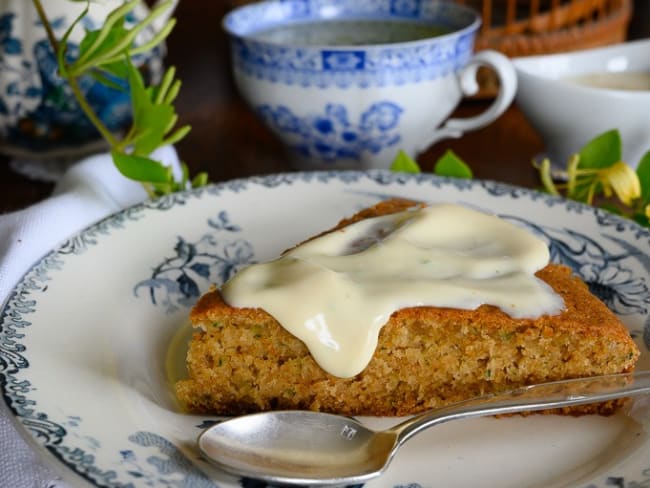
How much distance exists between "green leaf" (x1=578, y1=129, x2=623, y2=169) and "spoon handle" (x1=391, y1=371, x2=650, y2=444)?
1.57ft

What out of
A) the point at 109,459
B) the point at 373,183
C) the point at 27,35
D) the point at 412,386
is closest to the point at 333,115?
the point at 373,183

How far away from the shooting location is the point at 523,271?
0.91 meters

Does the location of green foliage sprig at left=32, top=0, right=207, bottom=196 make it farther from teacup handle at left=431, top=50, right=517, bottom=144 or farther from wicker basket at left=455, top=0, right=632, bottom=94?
wicker basket at left=455, top=0, right=632, bottom=94

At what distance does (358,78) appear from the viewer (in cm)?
138

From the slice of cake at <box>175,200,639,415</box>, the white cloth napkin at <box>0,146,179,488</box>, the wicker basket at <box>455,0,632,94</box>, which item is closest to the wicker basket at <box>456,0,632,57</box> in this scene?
the wicker basket at <box>455,0,632,94</box>

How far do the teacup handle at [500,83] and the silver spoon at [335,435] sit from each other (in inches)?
28.3

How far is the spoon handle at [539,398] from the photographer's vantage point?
2.65 ft

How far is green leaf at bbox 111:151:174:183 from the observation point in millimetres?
1148

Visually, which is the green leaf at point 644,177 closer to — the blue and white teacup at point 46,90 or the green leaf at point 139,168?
the green leaf at point 139,168

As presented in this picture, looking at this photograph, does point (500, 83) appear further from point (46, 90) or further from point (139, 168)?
point (46, 90)

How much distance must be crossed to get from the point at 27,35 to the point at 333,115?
1.72 ft

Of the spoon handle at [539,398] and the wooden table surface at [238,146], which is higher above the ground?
the spoon handle at [539,398]

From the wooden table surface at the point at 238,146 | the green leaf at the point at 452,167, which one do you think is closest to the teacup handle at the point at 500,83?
the wooden table surface at the point at 238,146

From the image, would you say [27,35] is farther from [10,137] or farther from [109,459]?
[109,459]
